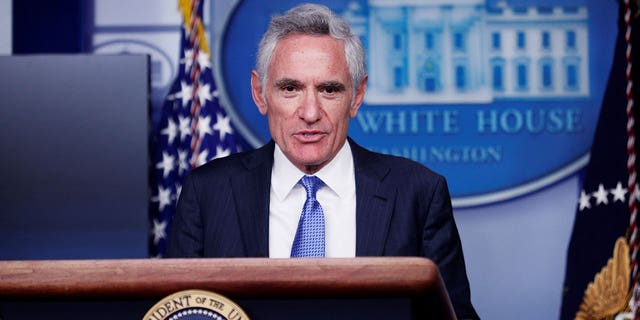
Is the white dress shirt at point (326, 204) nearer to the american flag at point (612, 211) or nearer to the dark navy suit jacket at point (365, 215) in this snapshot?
the dark navy suit jacket at point (365, 215)

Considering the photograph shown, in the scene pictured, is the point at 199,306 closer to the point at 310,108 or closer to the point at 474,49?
the point at 310,108

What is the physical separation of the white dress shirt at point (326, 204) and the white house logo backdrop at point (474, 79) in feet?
5.21

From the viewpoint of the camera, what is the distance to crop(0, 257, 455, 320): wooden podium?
87cm

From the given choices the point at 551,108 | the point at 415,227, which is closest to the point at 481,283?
the point at 551,108

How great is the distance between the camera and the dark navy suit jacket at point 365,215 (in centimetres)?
164

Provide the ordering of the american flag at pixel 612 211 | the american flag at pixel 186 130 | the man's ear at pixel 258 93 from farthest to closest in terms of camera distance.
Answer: the american flag at pixel 186 130 < the american flag at pixel 612 211 < the man's ear at pixel 258 93

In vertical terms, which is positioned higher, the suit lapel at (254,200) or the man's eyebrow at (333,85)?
the man's eyebrow at (333,85)

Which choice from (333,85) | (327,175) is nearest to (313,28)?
(333,85)

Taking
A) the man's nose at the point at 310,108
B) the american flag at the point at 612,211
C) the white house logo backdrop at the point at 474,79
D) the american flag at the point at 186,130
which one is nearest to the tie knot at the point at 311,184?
the man's nose at the point at 310,108

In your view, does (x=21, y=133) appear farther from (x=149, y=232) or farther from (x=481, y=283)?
(x=481, y=283)

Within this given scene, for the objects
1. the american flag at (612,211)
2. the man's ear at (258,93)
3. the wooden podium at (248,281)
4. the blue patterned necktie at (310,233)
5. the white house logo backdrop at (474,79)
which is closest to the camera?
the wooden podium at (248,281)

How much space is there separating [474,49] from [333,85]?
6.00ft

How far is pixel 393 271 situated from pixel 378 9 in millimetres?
2637

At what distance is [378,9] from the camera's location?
134 inches
